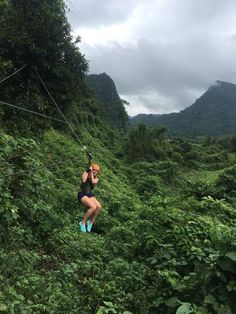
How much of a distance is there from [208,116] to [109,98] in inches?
2391

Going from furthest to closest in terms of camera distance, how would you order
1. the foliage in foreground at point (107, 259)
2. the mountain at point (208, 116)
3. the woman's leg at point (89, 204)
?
the mountain at point (208, 116), the woman's leg at point (89, 204), the foliage in foreground at point (107, 259)

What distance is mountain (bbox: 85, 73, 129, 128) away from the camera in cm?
6117

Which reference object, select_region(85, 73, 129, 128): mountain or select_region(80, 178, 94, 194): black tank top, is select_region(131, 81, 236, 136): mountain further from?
select_region(80, 178, 94, 194): black tank top

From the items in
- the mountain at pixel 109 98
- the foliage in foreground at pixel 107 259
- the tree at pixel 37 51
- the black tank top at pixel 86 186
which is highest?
the mountain at pixel 109 98

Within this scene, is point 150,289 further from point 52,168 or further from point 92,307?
point 52,168

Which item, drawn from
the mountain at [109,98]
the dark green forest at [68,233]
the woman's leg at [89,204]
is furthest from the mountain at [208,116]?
the woman's leg at [89,204]

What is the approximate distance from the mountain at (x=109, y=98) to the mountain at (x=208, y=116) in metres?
27.9

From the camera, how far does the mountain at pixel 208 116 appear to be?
124 meters

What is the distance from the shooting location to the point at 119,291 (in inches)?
210

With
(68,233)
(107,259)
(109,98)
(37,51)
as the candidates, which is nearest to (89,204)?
(68,233)

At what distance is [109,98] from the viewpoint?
8269cm

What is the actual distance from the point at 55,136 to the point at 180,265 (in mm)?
18393

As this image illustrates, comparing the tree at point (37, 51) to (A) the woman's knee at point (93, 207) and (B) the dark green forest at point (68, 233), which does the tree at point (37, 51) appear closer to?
(B) the dark green forest at point (68, 233)

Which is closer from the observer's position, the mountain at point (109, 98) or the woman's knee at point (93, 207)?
the woman's knee at point (93, 207)
